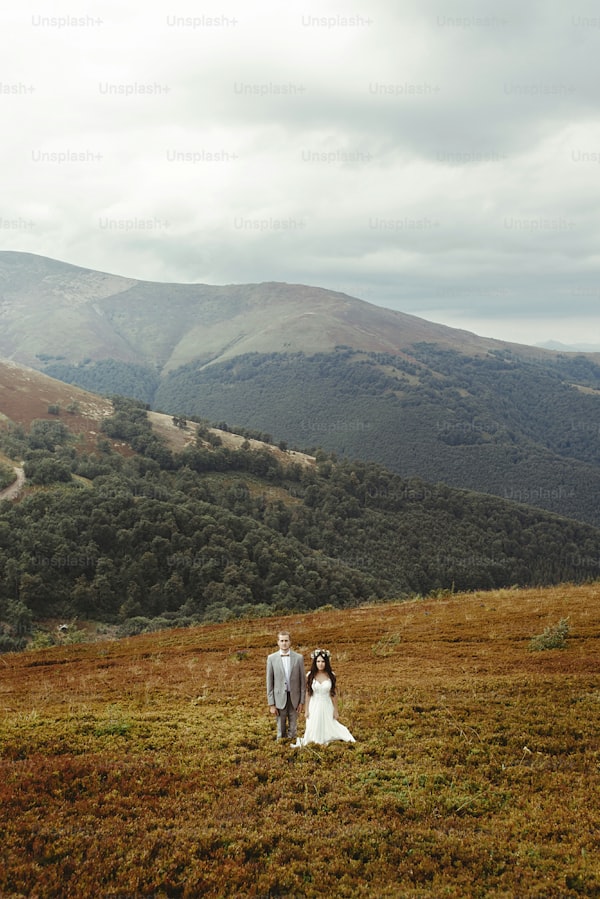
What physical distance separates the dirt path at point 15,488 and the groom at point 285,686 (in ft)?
273

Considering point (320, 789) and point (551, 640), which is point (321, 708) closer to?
point (320, 789)

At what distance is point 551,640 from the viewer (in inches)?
805

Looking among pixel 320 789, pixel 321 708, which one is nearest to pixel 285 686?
pixel 321 708

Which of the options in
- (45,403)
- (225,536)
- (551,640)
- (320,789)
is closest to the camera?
(320,789)

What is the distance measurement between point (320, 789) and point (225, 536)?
7544 centimetres

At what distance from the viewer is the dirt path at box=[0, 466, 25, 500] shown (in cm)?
8462

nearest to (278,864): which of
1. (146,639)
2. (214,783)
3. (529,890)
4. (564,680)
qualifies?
(214,783)

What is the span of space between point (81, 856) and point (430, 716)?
9.21 meters

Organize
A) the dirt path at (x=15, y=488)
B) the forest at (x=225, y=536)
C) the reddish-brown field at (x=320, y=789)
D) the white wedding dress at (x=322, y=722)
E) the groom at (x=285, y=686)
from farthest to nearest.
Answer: the dirt path at (x=15, y=488) < the forest at (x=225, y=536) < the groom at (x=285, y=686) < the white wedding dress at (x=322, y=722) < the reddish-brown field at (x=320, y=789)

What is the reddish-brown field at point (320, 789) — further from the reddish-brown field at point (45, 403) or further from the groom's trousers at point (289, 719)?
the reddish-brown field at point (45, 403)

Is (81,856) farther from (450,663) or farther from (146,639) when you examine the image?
(146,639)

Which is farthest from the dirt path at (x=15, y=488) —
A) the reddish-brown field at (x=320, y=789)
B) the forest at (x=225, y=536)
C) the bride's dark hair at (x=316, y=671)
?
the bride's dark hair at (x=316, y=671)

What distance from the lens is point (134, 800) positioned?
966 cm

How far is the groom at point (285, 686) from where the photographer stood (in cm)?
1269
